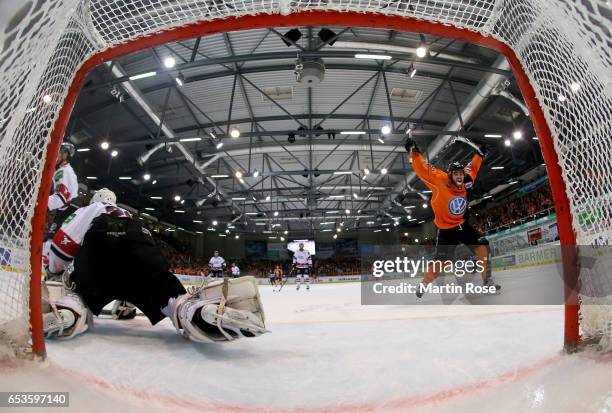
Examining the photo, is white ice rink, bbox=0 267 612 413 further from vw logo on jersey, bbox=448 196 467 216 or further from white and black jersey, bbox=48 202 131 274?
vw logo on jersey, bbox=448 196 467 216

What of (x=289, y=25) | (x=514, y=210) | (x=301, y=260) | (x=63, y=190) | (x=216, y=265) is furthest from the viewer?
(x=514, y=210)

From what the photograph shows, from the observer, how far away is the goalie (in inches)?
52.6

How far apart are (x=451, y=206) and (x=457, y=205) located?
62 mm

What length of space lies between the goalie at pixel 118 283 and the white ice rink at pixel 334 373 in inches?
4.1

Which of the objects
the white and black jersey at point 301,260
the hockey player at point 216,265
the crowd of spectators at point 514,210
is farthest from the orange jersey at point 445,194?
the hockey player at point 216,265

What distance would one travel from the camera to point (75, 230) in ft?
5.32

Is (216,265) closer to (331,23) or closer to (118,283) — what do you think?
(118,283)

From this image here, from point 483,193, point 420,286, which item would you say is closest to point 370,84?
point 420,286

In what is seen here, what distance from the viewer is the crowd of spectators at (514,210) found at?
13.0m

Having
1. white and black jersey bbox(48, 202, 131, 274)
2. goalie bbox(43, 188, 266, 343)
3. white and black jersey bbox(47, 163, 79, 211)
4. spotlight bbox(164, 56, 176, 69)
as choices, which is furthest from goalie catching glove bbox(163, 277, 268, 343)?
spotlight bbox(164, 56, 176, 69)

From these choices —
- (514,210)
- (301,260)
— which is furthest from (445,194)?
(514,210)

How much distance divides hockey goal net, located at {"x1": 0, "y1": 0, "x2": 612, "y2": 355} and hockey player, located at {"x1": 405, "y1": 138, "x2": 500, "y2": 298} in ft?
8.34

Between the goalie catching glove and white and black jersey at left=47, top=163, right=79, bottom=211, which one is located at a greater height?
white and black jersey at left=47, top=163, right=79, bottom=211

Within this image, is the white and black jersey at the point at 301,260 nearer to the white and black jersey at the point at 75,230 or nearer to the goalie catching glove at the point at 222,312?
the white and black jersey at the point at 75,230
